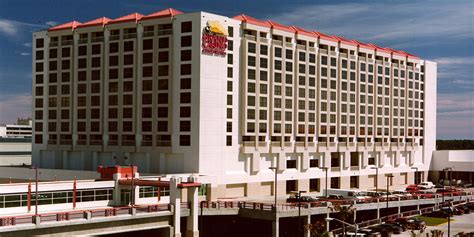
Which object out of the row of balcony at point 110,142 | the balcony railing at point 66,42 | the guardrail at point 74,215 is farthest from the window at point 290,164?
the balcony railing at point 66,42

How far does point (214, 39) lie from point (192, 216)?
116ft

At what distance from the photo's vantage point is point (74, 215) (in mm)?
70188

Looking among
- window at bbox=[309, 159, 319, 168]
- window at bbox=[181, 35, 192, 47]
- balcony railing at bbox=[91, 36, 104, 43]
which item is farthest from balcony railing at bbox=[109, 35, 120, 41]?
window at bbox=[309, 159, 319, 168]

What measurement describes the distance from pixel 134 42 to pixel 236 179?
101 feet

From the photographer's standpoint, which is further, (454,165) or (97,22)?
(454,165)

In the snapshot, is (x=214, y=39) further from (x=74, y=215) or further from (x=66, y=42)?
(x=74, y=215)

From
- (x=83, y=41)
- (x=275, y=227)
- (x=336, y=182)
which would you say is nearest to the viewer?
(x=275, y=227)

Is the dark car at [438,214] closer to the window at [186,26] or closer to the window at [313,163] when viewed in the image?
the window at [313,163]

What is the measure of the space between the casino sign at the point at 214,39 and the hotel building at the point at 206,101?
0.56 ft

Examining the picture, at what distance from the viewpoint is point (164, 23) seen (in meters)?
109

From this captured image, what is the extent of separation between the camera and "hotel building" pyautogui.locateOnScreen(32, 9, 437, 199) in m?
105

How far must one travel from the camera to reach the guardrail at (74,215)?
210 ft

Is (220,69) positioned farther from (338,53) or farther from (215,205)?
(338,53)

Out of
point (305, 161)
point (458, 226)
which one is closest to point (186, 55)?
point (305, 161)
